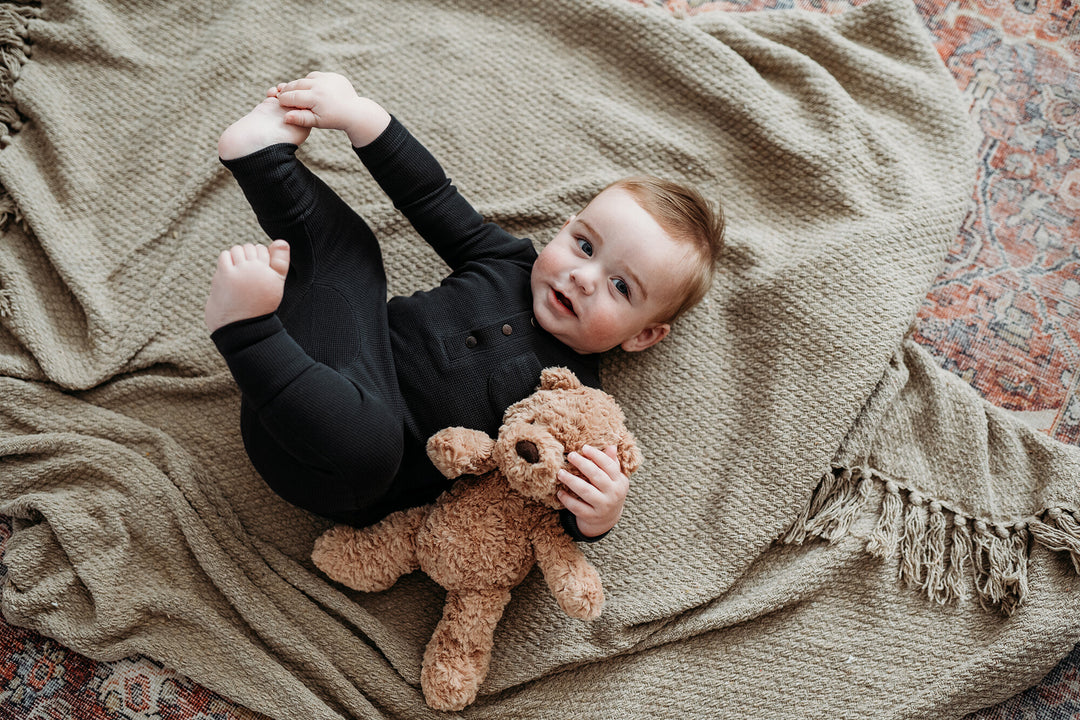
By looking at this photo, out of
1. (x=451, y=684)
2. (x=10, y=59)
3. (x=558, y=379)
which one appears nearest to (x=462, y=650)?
(x=451, y=684)

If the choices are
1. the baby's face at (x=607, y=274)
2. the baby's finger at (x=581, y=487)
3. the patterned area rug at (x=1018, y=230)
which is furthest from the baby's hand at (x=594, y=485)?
the patterned area rug at (x=1018, y=230)

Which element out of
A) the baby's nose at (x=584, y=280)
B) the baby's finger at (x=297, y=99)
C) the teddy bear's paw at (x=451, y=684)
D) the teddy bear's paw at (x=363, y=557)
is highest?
the baby's finger at (x=297, y=99)

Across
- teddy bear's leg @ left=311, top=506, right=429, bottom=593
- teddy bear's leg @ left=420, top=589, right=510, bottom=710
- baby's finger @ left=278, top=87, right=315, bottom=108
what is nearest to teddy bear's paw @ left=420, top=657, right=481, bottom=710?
teddy bear's leg @ left=420, top=589, right=510, bottom=710

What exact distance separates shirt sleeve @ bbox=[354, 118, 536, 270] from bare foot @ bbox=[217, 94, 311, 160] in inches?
3.7

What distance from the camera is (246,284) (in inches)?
33.8

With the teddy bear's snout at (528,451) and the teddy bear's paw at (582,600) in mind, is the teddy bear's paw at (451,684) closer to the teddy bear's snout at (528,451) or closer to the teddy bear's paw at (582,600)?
the teddy bear's paw at (582,600)

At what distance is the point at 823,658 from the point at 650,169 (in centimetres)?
80

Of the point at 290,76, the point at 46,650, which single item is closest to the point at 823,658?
the point at 46,650

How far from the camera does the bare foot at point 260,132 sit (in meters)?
0.97

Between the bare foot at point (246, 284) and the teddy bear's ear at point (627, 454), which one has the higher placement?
the bare foot at point (246, 284)

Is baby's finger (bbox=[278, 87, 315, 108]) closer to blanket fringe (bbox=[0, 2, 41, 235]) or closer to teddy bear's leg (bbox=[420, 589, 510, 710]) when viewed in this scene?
blanket fringe (bbox=[0, 2, 41, 235])

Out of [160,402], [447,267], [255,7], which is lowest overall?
[160,402]

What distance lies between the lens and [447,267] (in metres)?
1.21

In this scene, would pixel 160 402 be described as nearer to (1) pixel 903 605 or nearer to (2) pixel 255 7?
(2) pixel 255 7
